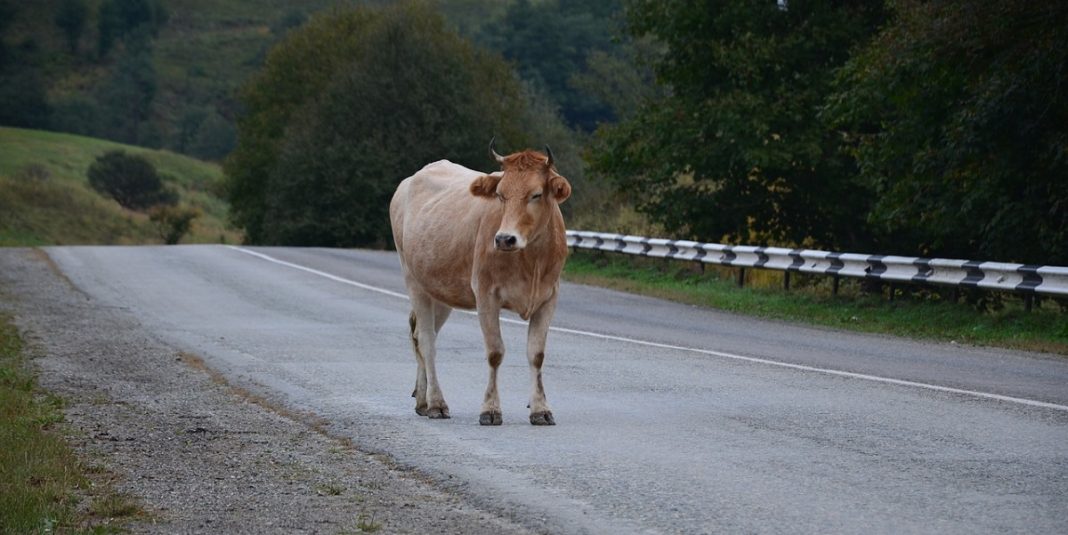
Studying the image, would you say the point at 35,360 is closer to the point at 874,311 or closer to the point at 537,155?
the point at 537,155

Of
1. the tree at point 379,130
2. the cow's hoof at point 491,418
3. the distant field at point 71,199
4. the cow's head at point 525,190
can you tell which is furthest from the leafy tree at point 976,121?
the distant field at point 71,199

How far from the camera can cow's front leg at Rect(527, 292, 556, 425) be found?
10.2m

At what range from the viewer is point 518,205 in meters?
10.2

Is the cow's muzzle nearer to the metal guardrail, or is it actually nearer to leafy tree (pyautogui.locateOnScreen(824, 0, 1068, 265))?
the metal guardrail

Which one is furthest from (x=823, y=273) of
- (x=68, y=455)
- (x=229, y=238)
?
(x=229, y=238)

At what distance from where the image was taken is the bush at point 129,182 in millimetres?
99875

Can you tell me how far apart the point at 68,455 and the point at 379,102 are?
188 feet

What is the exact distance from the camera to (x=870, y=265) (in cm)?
2331

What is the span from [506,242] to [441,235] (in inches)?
59.4

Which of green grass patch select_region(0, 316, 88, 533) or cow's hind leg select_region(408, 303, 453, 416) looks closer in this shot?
green grass patch select_region(0, 316, 88, 533)

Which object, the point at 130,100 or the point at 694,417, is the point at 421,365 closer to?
the point at 694,417

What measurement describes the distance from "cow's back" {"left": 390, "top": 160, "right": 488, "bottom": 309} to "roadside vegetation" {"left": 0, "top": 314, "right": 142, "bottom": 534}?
290 cm

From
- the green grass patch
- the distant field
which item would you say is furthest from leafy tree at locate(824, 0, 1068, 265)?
the distant field

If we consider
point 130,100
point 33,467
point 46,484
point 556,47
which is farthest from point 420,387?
point 130,100
